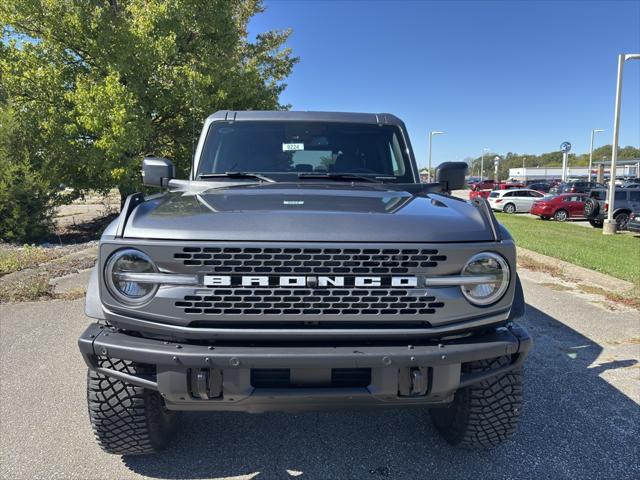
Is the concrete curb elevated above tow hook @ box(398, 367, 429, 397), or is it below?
below

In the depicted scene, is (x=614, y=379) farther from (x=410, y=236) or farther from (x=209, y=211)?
(x=209, y=211)

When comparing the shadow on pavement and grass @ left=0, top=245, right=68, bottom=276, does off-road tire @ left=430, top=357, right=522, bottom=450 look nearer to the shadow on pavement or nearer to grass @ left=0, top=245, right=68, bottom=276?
the shadow on pavement

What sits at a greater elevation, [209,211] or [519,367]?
[209,211]

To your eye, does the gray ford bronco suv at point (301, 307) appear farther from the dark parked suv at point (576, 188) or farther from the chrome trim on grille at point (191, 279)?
the dark parked suv at point (576, 188)

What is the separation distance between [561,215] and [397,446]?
82.3 feet

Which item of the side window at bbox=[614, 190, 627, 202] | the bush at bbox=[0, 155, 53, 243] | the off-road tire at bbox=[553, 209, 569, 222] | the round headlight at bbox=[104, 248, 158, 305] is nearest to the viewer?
the round headlight at bbox=[104, 248, 158, 305]

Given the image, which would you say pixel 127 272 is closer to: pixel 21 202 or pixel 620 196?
pixel 21 202

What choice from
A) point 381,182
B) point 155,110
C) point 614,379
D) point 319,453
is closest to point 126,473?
point 319,453

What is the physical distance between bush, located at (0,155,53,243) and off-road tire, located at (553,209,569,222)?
2299cm

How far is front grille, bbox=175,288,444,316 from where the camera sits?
206 centimetres

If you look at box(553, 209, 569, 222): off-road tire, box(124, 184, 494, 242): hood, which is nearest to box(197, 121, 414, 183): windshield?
box(124, 184, 494, 242): hood

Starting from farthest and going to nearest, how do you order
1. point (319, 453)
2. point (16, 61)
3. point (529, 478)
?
1. point (16, 61)
2. point (319, 453)
3. point (529, 478)

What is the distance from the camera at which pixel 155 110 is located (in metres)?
13.0

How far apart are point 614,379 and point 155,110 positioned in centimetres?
1230
